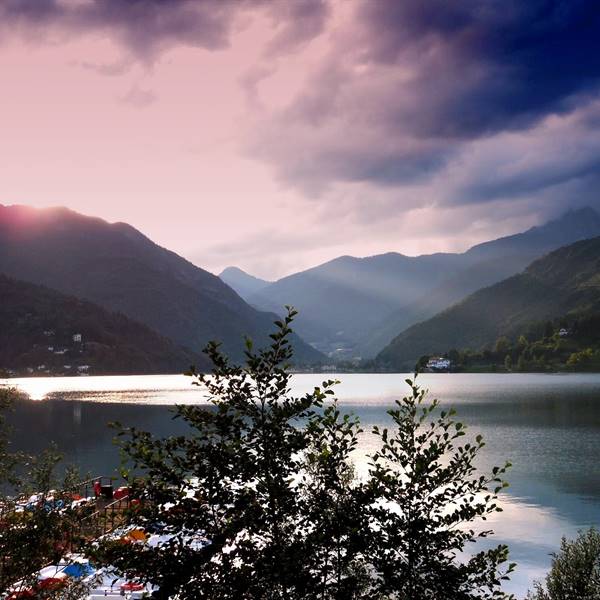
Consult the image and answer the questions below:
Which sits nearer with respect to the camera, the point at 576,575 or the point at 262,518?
the point at 262,518

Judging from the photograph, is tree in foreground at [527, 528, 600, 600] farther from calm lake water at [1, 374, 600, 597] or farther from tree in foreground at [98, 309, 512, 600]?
calm lake water at [1, 374, 600, 597]

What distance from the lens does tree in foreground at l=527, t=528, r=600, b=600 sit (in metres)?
23.4

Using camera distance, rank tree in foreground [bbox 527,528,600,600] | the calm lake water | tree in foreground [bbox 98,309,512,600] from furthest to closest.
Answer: the calm lake water < tree in foreground [bbox 527,528,600,600] < tree in foreground [bbox 98,309,512,600]

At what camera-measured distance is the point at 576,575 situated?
945 inches

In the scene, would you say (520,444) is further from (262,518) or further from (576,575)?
(262,518)

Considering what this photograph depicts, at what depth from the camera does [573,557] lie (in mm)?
24766

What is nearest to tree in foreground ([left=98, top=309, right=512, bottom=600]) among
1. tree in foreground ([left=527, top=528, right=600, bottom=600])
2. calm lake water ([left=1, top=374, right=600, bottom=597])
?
tree in foreground ([left=527, top=528, right=600, bottom=600])

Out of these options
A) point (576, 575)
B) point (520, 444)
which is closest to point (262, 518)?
point (576, 575)

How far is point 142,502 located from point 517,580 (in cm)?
3961

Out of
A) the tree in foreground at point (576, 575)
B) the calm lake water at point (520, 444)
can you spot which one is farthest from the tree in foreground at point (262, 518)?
the calm lake water at point (520, 444)

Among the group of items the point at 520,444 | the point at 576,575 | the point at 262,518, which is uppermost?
the point at 262,518

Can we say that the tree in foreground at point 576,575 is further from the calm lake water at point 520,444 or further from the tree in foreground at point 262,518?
the calm lake water at point 520,444

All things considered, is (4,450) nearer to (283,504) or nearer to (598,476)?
(283,504)

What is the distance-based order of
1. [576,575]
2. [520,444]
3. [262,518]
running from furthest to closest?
[520,444] → [576,575] → [262,518]
